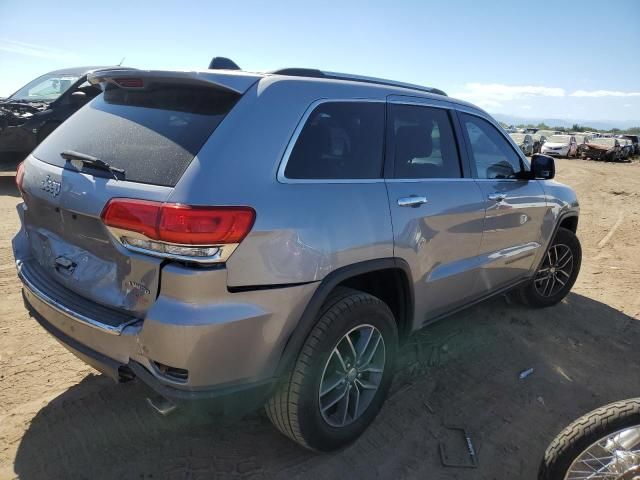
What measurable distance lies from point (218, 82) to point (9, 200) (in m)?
7.16

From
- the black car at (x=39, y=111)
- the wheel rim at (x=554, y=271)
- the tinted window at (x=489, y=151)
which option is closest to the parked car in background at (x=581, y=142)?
the wheel rim at (x=554, y=271)

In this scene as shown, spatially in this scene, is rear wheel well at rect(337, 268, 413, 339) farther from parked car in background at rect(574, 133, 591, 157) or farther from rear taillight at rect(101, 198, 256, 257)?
parked car in background at rect(574, 133, 591, 157)

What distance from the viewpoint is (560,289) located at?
16.0 ft

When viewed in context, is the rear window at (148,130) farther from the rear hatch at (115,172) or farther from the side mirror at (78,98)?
the side mirror at (78,98)

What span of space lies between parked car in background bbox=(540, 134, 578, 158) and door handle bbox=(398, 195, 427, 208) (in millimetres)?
31060

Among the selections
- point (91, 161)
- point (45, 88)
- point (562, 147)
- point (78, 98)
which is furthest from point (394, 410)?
point (562, 147)

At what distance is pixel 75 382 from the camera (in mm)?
3098

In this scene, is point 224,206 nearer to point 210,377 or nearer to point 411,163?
point 210,377

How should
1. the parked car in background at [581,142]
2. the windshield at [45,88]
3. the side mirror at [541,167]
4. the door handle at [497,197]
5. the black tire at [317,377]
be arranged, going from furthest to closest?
the parked car in background at [581,142]
the windshield at [45,88]
the side mirror at [541,167]
the door handle at [497,197]
the black tire at [317,377]

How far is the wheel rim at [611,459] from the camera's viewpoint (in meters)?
2.05

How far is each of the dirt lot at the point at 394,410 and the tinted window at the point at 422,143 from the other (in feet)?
4.73

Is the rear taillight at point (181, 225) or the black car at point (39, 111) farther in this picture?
the black car at point (39, 111)

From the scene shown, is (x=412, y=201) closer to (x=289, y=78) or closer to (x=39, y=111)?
(x=289, y=78)

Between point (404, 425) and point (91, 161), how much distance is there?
2.25 meters
